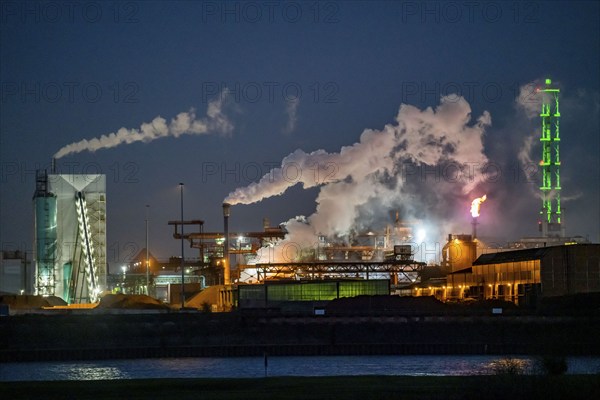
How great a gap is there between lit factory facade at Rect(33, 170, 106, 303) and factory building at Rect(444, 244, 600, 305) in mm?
44162

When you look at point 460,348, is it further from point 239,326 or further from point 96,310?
point 96,310

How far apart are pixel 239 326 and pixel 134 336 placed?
8271mm

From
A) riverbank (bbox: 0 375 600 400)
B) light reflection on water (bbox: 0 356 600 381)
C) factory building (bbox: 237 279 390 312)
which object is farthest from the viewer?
factory building (bbox: 237 279 390 312)

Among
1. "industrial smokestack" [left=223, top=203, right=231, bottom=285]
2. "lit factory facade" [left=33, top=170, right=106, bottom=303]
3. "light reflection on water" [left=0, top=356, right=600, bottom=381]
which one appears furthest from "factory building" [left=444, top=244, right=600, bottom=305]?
"lit factory facade" [left=33, top=170, right=106, bottom=303]

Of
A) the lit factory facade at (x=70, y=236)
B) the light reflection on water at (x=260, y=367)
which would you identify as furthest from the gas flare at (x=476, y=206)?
the light reflection on water at (x=260, y=367)

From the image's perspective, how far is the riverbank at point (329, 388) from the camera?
110ft

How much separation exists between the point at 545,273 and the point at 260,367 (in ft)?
137

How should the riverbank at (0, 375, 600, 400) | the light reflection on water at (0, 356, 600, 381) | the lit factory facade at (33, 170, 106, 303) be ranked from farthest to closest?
the lit factory facade at (33, 170, 106, 303)
the light reflection on water at (0, 356, 600, 381)
the riverbank at (0, 375, 600, 400)

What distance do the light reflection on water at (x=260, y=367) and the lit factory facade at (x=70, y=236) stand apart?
4364cm

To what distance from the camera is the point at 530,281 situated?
95.4 metres

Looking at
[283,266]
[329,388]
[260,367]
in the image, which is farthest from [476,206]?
[329,388]

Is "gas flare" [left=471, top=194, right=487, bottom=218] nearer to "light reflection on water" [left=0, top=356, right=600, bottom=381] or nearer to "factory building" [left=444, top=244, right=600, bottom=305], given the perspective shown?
"factory building" [left=444, top=244, right=600, bottom=305]

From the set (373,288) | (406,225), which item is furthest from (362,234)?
(373,288)

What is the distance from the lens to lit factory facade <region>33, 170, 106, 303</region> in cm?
11200
